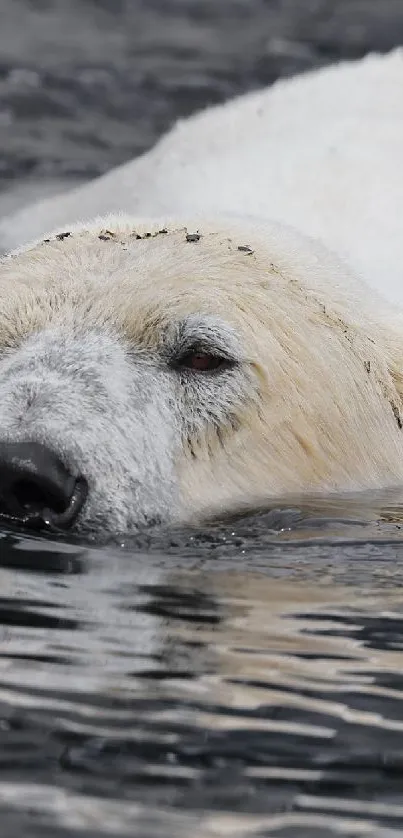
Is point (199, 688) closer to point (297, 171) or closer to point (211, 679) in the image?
point (211, 679)

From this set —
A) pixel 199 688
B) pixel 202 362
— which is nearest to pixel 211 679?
pixel 199 688

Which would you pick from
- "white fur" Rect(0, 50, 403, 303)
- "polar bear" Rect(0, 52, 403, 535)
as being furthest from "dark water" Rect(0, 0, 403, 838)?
"white fur" Rect(0, 50, 403, 303)

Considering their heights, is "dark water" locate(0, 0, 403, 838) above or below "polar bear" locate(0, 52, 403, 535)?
below

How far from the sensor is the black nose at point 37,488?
12.6 ft

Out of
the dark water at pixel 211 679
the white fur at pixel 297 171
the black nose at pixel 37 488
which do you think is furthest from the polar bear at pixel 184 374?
the white fur at pixel 297 171

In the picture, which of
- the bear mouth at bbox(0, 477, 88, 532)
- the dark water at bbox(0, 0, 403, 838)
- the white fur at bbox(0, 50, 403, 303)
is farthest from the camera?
the white fur at bbox(0, 50, 403, 303)

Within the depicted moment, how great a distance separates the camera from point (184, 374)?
4477 millimetres

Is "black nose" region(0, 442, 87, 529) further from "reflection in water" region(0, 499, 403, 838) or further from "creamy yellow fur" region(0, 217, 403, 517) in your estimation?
"creamy yellow fur" region(0, 217, 403, 517)

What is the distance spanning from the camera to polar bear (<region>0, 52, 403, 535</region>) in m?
4.05

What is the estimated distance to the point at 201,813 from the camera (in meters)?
2.53

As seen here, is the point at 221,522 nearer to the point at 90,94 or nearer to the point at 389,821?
the point at 389,821

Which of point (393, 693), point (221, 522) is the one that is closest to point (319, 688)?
point (393, 693)

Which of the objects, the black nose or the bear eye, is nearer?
the black nose

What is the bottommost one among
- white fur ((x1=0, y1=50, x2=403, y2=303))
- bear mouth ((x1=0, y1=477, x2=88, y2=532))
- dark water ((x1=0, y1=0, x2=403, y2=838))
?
dark water ((x1=0, y1=0, x2=403, y2=838))
